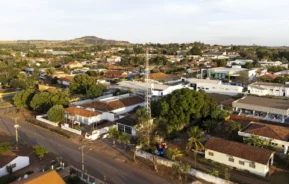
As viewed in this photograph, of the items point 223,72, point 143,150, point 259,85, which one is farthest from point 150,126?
point 223,72

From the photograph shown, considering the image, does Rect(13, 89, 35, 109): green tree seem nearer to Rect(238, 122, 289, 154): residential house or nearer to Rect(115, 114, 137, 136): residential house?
Rect(115, 114, 137, 136): residential house

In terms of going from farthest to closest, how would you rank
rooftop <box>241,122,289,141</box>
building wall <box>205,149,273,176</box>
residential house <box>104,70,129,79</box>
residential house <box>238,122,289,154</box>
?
1. residential house <box>104,70,129,79</box>
2. rooftop <box>241,122,289,141</box>
3. residential house <box>238,122,289,154</box>
4. building wall <box>205,149,273,176</box>

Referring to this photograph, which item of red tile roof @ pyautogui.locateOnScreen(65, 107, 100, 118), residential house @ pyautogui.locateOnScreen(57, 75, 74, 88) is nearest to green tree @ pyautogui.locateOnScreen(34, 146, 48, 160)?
red tile roof @ pyautogui.locateOnScreen(65, 107, 100, 118)

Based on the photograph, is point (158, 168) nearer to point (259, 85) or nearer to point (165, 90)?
point (165, 90)

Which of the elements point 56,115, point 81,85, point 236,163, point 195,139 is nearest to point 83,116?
point 56,115

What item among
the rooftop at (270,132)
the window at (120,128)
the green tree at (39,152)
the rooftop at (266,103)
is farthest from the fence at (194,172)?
the rooftop at (266,103)

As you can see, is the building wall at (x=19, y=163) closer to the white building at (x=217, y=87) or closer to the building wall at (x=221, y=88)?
the white building at (x=217, y=87)

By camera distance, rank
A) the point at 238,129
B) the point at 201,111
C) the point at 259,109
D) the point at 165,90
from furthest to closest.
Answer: the point at 165,90, the point at 259,109, the point at 201,111, the point at 238,129
